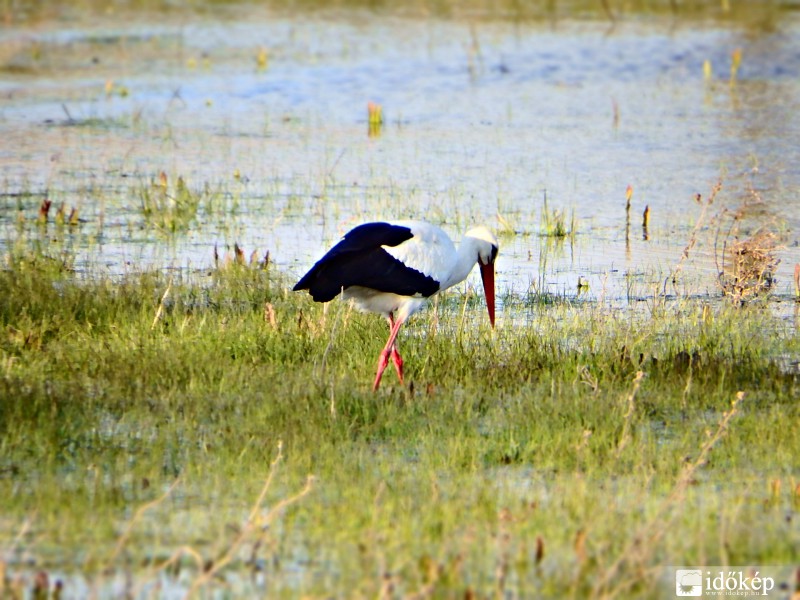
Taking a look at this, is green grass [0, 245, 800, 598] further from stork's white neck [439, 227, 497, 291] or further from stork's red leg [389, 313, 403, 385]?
stork's white neck [439, 227, 497, 291]

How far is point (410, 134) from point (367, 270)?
8.25 meters

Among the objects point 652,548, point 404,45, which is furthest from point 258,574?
point 404,45

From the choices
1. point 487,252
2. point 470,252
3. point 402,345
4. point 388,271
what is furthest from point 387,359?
point 487,252

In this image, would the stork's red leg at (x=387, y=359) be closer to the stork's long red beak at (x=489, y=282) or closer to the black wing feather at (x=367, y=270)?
the black wing feather at (x=367, y=270)

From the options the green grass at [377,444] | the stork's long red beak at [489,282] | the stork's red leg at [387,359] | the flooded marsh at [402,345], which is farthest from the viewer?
the stork's long red beak at [489,282]

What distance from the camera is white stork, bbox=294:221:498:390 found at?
21.6ft

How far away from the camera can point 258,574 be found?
4348mm

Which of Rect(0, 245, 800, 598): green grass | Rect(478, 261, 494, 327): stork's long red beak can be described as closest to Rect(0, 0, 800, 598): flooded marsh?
Rect(0, 245, 800, 598): green grass

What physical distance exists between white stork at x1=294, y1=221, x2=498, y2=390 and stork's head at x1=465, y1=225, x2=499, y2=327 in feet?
0.82

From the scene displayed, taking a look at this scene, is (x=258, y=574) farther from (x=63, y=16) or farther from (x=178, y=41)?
(x=63, y=16)

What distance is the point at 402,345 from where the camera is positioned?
7324mm

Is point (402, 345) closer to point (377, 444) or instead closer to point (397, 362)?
point (397, 362)

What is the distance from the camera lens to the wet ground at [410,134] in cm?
1013

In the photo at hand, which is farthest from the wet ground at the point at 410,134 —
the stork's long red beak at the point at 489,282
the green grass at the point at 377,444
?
the green grass at the point at 377,444
